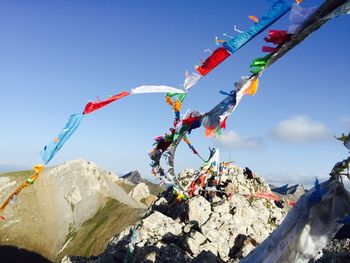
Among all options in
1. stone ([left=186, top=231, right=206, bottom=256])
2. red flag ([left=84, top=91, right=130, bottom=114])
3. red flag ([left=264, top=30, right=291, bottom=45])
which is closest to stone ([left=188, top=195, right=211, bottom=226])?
stone ([left=186, top=231, right=206, bottom=256])

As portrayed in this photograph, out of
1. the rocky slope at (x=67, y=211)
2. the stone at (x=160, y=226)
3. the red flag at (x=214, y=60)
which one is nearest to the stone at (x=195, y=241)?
the stone at (x=160, y=226)

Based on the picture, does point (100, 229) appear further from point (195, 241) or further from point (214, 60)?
point (214, 60)

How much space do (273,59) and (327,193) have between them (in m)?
4.97

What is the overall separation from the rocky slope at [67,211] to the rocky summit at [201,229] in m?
45.1

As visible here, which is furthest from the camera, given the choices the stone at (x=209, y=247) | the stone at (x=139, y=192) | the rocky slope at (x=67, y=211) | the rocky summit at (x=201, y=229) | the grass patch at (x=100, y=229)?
the stone at (x=139, y=192)

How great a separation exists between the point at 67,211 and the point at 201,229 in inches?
3281

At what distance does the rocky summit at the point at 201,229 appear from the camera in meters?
34.5

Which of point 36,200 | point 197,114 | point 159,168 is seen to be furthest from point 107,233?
point 197,114

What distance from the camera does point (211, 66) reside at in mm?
12625

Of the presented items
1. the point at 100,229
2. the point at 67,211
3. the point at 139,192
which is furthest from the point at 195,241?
the point at 139,192

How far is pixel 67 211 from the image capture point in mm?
112750

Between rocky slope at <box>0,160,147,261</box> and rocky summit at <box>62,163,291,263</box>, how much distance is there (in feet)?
148

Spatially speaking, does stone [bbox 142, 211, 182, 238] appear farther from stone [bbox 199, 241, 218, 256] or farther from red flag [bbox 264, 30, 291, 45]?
red flag [bbox 264, 30, 291, 45]

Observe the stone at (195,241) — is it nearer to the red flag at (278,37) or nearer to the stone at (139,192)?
the red flag at (278,37)
